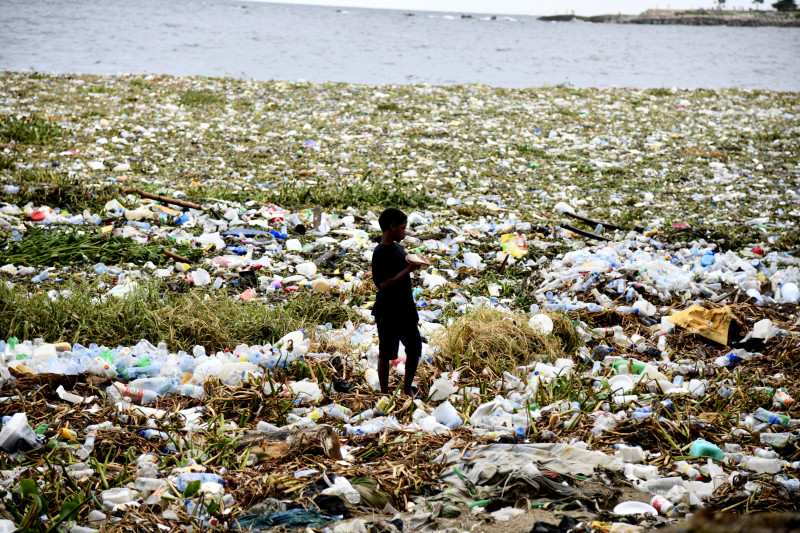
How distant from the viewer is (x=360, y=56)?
26.3 metres

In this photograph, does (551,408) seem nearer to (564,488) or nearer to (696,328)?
(564,488)

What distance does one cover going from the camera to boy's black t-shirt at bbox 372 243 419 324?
10.8ft

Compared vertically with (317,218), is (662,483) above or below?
below

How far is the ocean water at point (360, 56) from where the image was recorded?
20.5 meters

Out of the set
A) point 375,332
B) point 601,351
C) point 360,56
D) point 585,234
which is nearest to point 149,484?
point 375,332

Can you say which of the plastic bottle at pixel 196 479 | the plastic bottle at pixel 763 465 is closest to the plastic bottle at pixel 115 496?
the plastic bottle at pixel 196 479

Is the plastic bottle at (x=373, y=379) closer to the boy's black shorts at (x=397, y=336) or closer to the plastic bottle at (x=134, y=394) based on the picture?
the boy's black shorts at (x=397, y=336)

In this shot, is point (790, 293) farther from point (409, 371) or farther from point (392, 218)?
point (392, 218)

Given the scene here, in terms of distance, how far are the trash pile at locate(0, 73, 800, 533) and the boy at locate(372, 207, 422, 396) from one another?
0.35 m

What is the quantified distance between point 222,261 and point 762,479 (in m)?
4.50

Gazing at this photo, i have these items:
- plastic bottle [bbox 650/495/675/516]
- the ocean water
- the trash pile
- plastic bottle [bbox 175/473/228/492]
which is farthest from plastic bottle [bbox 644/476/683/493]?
the ocean water

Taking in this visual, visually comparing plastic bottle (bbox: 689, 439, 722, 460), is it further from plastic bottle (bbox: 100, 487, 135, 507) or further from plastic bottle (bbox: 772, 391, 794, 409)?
plastic bottle (bbox: 100, 487, 135, 507)

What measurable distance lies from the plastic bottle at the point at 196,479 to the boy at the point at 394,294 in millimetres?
1146

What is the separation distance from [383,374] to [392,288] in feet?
1.95
